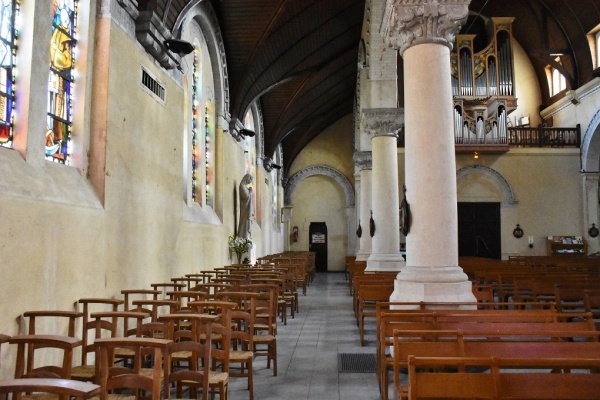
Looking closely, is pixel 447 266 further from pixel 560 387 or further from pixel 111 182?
pixel 111 182

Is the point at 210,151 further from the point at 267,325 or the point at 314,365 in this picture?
the point at 314,365

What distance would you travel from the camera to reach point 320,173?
28.0m

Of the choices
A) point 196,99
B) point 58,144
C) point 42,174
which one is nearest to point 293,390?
point 42,174

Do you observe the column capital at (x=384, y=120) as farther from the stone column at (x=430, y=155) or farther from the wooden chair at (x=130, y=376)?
the wooden chair at (x=130, y=376)

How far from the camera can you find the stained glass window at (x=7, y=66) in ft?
18.4

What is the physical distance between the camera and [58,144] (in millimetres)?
6773

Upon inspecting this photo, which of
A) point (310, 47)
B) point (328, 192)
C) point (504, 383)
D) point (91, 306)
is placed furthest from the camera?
point (328, 192)

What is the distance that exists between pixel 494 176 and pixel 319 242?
9827 mm

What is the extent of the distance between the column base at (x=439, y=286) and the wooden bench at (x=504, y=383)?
323 centimetres

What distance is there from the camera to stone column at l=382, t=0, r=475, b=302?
620 centimetres

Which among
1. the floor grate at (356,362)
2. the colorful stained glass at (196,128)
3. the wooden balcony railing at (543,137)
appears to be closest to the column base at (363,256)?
the colorful stained glass at (196,128)

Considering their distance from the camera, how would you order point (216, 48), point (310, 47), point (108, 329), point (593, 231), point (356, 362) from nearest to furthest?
point (108, 329) < point (356, 362) < point (216, 48) < point (310, 47) < point (593, 231)

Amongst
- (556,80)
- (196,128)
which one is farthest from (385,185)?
(556,80)

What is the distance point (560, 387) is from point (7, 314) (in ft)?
15.1
